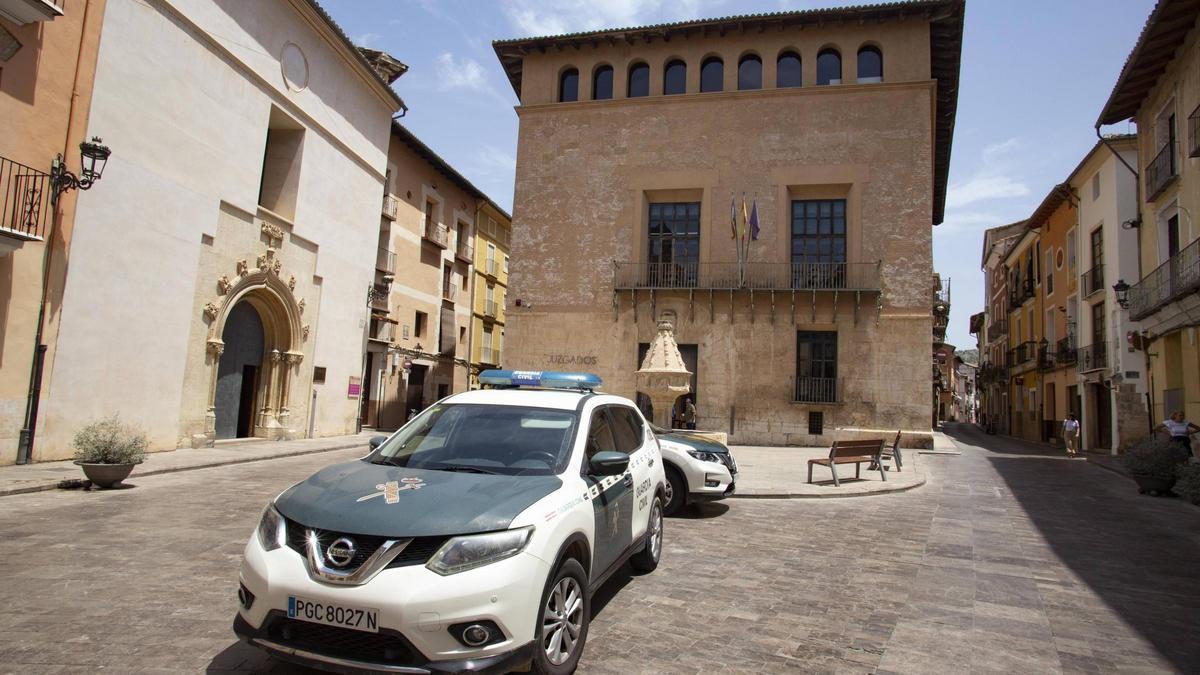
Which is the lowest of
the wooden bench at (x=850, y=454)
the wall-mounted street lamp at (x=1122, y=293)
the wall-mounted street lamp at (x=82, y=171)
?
the wooden bench at (x=850, y=454)

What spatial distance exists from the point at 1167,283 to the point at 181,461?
23.7 m

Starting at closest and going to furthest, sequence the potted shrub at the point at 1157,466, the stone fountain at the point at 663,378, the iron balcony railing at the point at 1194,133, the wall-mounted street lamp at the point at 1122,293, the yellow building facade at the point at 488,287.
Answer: the potted shrub at the point at 1157,466
the stone fountain at the point at 663,378
the iron balcony railing at the point at 1194,133
the wall-mounted street lamp at the point at 1122,293
the yellow building facade at the point at 488,287

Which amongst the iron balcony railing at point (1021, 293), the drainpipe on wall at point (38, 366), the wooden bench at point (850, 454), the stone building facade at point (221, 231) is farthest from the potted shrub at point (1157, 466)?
the iron balcony railing at point (1021, 293)

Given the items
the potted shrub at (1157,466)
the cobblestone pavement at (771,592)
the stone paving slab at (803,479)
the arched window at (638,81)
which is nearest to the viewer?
the cobblestone pavement at (771,592)

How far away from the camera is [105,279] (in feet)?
42.5

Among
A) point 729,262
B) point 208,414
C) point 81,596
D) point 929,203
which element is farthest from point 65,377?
point 929,203

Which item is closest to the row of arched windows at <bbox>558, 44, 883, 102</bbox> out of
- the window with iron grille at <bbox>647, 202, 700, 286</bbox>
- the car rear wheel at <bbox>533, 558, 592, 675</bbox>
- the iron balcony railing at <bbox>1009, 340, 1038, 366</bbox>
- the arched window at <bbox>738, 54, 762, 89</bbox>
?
the arched window at <bbox>738, 54, 762, 89</bbox>

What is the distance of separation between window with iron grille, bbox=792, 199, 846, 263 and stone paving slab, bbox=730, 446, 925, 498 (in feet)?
27.3

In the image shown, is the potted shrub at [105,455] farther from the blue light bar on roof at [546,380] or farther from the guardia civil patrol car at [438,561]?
the guardia civil patrol car at [438,561]

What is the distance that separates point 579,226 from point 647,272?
331 centimetres

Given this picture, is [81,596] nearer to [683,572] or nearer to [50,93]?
[683,572]

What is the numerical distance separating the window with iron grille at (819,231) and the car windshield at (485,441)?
21.5 m

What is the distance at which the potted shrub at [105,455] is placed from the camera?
968cm

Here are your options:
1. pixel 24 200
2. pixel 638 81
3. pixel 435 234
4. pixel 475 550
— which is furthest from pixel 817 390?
pixel 475 550
